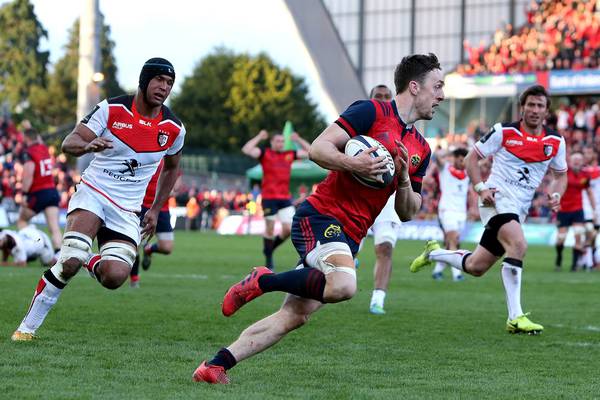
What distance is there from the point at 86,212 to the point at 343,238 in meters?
2.58

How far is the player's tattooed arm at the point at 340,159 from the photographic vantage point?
6.08 metres

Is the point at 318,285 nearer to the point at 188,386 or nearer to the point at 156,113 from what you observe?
the point at 188,386

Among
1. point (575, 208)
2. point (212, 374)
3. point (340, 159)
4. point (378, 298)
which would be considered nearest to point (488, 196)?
point (378, 298)

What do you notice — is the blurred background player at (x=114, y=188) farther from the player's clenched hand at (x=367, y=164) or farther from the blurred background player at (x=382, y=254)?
the blurred background player at (x=382, y=254)

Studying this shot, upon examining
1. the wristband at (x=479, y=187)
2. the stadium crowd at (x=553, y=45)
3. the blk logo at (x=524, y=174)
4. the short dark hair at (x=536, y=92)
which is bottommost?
the wristband at (x=479, y=187)

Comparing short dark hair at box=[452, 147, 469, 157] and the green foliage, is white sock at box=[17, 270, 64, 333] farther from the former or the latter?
the green foliage

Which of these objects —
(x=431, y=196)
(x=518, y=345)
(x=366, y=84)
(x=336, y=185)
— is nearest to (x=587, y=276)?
(x=518, y=345)

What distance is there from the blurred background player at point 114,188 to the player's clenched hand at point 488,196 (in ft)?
11.6

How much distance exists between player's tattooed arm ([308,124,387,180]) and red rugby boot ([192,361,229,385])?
53.9 inches

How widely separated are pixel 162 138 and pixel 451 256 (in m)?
4.15

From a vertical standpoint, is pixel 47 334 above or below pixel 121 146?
below

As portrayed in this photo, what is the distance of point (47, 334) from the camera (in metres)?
8.73

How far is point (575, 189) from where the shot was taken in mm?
22047

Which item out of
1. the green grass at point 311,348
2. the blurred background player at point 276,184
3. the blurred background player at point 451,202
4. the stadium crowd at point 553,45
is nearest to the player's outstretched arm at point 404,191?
the green grass at point 311,348
